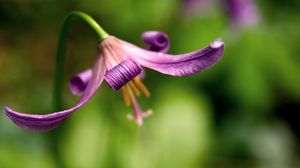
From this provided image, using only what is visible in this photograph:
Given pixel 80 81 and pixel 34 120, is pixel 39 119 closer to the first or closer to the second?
pixel 34 120

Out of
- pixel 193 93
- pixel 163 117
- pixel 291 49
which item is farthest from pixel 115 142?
pixel 291 49

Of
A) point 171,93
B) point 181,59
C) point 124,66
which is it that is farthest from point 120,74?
point 171,93

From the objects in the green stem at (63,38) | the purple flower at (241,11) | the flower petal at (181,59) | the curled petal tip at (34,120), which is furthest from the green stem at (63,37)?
the purple flower at (241,11)

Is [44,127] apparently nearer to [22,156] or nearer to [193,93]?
[22,156]

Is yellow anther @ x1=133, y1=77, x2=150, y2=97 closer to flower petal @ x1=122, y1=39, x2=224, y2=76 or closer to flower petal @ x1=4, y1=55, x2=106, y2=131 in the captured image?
flower petal @ x1=122, y1=39, x2=224, y2=76

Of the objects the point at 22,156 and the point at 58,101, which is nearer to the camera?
the point at 58,101

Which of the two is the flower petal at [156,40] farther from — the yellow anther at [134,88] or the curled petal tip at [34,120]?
the curled petal tip at [34,120]
